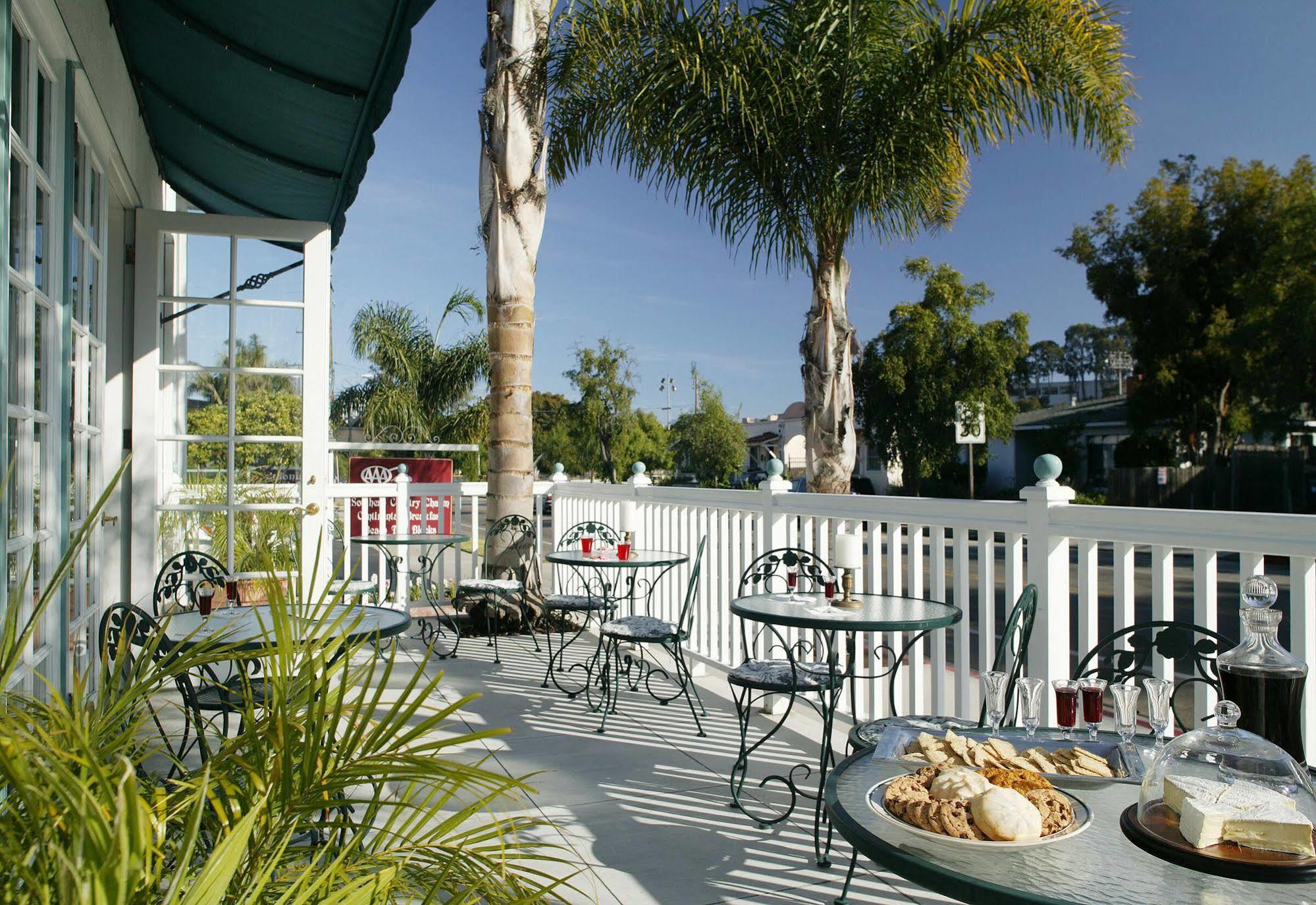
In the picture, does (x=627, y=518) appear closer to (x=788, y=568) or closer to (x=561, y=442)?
(x=788, y=568)

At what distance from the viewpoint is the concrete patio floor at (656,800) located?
8.98 ft

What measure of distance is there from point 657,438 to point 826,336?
25444 millimetres

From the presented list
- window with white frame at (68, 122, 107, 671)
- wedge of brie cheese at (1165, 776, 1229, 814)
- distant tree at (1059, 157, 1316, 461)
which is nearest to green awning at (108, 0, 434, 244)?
window with white frame at (68, 122, 107, 671)

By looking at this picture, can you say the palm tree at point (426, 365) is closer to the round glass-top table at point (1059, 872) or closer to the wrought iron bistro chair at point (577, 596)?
the wrought iron bistro chair at point (577, 596)

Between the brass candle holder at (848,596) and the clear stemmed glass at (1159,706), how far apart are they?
5.31 feet

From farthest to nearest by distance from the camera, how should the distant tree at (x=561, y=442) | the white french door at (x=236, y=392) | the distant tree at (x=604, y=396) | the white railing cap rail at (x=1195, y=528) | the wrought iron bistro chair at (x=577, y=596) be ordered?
the distant tree at (x=561, y=442) → the distant tree at (x=604, y=396) → the wrought iron bistro chair at (x=577, y=596) → the white french door at (x=236, y=392) → the white railing cap rail at (x=1195, y=528)

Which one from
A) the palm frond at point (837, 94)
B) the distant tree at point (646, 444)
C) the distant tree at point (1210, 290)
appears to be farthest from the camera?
the distant tree at point (646, 444)

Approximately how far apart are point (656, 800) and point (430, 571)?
3.94m

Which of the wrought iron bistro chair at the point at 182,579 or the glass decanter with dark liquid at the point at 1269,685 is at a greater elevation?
the glass decanter with dark liquid at the point at 1269,685

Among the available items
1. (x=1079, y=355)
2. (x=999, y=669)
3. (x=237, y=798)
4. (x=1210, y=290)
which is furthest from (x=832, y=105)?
(x=1079, y=355)

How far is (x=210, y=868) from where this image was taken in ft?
2.96

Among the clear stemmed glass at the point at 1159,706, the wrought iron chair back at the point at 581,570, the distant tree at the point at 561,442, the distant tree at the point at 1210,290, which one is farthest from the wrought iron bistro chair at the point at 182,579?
the distant tree at the point at 561,442

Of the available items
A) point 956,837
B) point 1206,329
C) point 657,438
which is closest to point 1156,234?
point 1206,329

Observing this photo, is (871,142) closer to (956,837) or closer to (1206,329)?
(956,837)
